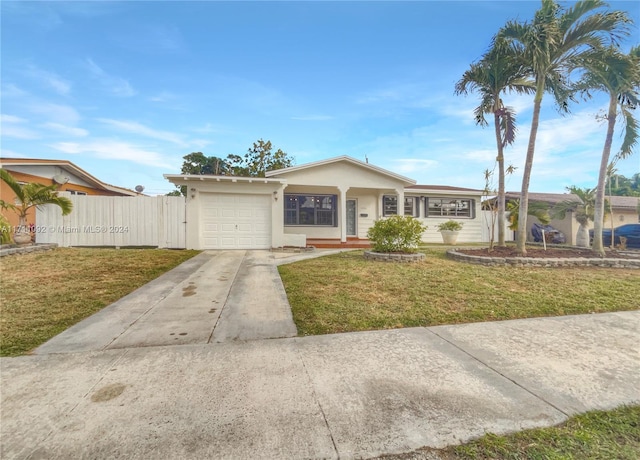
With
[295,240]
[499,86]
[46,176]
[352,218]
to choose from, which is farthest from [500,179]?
[46,176]

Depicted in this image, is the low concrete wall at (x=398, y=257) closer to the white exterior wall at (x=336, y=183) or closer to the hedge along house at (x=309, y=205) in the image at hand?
the hedge along house at (x=309, y=205)

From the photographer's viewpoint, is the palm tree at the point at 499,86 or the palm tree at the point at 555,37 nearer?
the palm tree at the point at 555,37

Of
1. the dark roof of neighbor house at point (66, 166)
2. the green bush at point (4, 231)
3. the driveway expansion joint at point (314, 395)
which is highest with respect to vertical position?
the dark roof of neighbor house at point (66, 166)

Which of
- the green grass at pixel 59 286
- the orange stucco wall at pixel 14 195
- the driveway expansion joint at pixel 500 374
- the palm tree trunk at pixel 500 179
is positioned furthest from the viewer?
the orange stucco wall at pixel 14 195

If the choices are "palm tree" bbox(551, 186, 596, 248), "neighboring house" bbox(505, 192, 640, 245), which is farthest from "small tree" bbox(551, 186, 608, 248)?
"neighboring house" bbox(505, 192, 640, 245)

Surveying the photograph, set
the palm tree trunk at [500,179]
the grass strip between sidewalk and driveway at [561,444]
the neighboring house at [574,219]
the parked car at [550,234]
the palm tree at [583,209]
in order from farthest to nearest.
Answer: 1. the neighboring house at [574,219]
2. the parked car at [550,234]
3. the palm tree at [583,209]
4. the palm tree trunk at [500,179]
5. the grass strip between sidewalk and driveway at [561,444]

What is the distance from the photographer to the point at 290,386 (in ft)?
7.52

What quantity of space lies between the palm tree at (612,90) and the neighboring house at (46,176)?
804 inches

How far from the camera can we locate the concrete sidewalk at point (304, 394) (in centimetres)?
171

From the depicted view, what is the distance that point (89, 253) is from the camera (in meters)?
8.68

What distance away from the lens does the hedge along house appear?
1126 centimetres

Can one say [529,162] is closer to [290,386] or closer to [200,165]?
[290,386]

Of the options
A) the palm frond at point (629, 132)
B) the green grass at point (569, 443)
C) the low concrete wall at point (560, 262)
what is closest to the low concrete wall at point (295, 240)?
the low concrete wall at point (560, 262)

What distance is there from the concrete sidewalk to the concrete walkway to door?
0.26 metres
